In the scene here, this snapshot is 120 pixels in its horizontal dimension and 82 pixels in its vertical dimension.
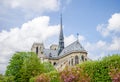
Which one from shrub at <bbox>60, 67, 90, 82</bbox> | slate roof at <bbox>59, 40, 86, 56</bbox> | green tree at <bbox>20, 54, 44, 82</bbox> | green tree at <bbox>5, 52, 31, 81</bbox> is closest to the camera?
shrub at <bbox>60, 67, 90, 82</bbox>

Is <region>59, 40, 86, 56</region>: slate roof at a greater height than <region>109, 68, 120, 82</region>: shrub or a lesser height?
greater

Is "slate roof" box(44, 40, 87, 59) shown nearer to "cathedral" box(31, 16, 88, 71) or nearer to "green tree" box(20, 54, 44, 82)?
"cathedral" box(31, 16, 88, 71)

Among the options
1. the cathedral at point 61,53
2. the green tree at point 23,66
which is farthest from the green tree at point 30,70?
the cathedral at point 61,53

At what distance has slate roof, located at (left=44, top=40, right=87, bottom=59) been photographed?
11681 centimetres

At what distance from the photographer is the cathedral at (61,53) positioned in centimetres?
11575

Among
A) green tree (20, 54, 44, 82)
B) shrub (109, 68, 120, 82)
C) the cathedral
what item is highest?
the cathedral

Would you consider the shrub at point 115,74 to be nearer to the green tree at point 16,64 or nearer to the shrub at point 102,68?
the shrub at point 102,68

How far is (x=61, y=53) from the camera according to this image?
134m

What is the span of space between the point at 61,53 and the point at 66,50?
714 cm

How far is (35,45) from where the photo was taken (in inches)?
5374

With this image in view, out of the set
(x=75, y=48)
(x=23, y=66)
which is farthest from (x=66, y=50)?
(x=23, y=66)

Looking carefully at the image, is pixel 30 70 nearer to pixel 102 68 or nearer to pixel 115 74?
pixel 102 68

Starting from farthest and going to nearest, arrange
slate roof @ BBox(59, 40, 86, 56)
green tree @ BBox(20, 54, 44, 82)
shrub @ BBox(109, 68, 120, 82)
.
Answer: slate roof @ BBox(59, 40, 86, 56) → green tree @ BBox(20, 54, 44, 82) → shrub @ BBox(109, 68, 120, 82)

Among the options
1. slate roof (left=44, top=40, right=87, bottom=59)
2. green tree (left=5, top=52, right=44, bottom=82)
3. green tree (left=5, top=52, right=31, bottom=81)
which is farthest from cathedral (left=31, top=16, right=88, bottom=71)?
green tree (left=5, top=52, right=44, bottom=82)
